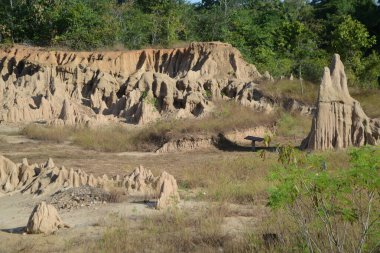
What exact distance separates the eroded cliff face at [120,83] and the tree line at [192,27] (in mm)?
2471

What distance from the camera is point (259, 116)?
2361cm

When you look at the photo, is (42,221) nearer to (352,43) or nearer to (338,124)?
(338,124)

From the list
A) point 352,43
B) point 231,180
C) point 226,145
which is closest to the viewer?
point 231,180

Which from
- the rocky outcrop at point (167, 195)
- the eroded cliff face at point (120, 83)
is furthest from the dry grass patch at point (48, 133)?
the rocky outcrop at point (167, 195)

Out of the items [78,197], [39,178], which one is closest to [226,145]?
[39,178]

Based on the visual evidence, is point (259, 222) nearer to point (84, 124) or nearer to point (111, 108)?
point (84, 124)

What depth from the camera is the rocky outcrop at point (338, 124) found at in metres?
17.5

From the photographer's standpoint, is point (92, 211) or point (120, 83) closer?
point (92, 211)

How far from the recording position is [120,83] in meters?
34.2

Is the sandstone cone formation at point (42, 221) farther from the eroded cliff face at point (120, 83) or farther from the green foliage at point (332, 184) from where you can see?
the eroded cliff face at point (120, 83)

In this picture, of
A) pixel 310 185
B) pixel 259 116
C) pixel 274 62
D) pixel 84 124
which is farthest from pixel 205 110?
pixel 310 185

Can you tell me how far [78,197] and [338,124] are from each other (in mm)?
9962

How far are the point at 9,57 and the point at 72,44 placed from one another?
15.2ft

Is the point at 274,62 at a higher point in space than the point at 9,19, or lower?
lower
